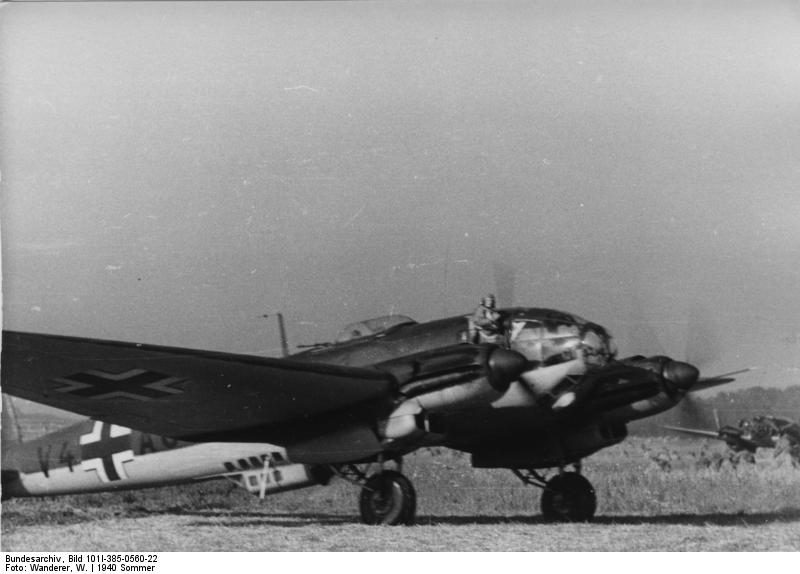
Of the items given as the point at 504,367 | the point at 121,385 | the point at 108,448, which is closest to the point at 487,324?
the point at 504,367

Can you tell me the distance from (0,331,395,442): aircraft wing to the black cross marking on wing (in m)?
0.01

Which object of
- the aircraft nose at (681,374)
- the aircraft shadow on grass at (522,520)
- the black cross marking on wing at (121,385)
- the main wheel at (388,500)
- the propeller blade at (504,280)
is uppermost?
the propeller blade at (504,280)

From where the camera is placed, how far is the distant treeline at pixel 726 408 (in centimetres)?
1346

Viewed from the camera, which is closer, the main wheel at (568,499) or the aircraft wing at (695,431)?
the main wheel at (568,499)

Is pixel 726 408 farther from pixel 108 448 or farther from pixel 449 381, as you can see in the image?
pixel 108 448

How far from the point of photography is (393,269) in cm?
1230

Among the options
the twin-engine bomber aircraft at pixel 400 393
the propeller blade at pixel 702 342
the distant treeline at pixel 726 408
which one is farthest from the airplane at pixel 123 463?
the propeller blade at pixel 702 342

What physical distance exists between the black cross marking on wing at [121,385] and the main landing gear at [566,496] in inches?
184

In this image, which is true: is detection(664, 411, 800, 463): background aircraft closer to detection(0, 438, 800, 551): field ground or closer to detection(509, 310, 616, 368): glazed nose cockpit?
detection(0, 438, 800, 551): field ground

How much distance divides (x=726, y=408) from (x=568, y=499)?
3.33 m

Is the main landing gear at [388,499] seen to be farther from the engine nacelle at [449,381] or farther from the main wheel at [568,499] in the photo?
the main wheel at [568,499]

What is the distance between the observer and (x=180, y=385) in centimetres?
1166

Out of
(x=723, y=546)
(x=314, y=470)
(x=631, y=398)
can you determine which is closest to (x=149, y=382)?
(x=314, y=470)

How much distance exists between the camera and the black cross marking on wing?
11.2 metres
